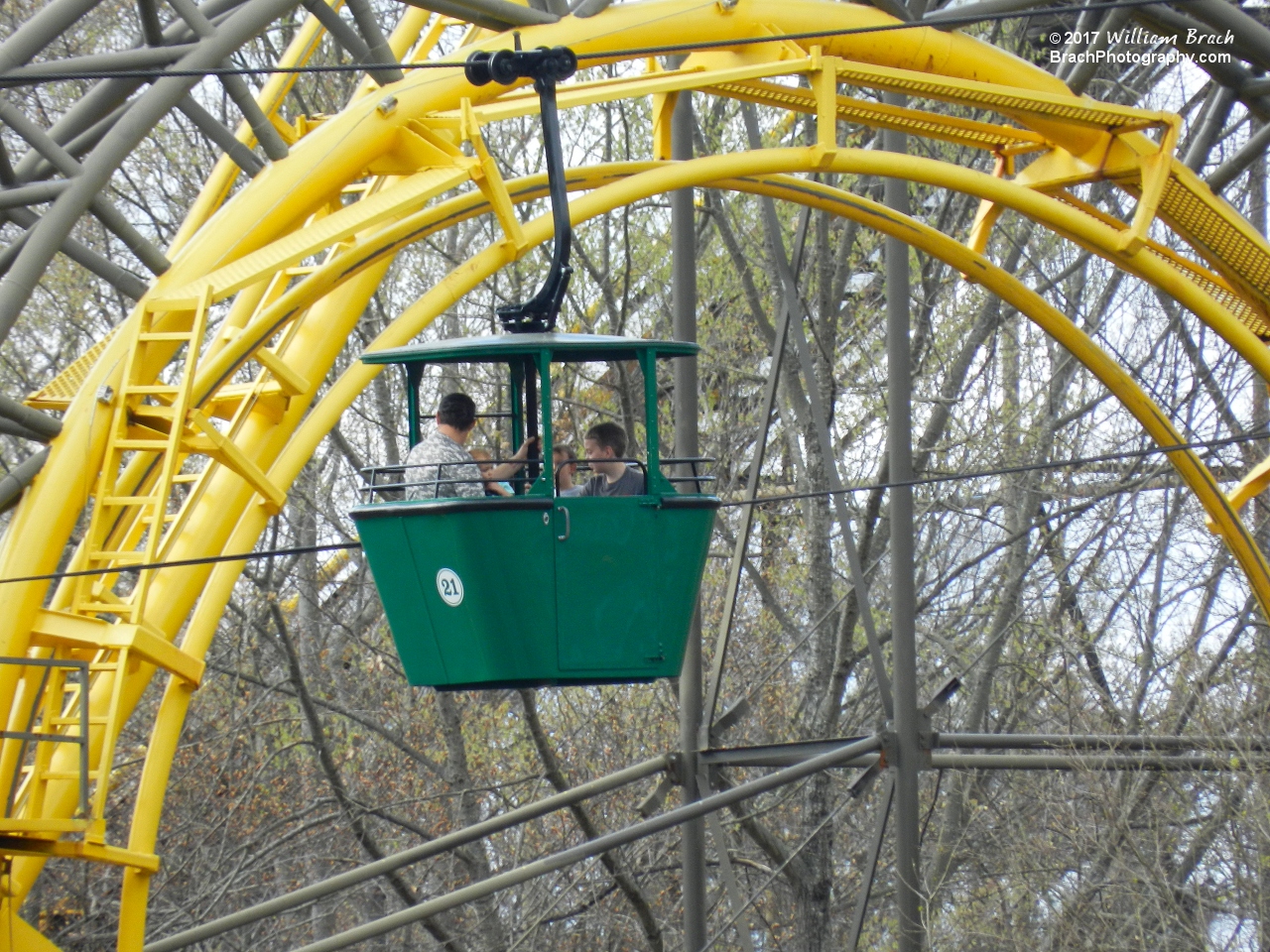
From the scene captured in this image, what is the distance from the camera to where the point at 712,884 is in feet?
69.3

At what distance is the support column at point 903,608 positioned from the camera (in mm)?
11430

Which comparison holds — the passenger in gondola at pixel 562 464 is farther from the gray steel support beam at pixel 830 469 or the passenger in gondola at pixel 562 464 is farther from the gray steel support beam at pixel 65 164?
the gray steel support beam at pixel 830 469

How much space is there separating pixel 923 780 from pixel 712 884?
306cm

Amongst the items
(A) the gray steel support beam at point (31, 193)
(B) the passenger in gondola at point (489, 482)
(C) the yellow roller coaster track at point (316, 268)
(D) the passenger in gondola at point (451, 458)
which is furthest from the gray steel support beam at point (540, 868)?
(A) the gray steel support beam at point (31, 193)

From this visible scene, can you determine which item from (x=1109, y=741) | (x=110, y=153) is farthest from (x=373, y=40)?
(x=1109, y=741)

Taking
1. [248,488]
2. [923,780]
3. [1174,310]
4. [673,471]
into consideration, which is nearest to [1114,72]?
[1174,310]

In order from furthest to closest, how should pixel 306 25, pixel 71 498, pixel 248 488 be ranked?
pixel 306 25 → pixel 248 488 → pixel 71 498

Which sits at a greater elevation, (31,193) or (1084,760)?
(31,193)

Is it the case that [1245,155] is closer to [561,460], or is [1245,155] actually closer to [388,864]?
[561,460]

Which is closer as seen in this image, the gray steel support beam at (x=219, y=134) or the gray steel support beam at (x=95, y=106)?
the gray steel support beam at (x=219, y=134)

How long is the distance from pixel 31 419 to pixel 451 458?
6.25ft

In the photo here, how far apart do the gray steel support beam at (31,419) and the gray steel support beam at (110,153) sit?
1.06 ft

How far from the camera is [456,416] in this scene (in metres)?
7.98

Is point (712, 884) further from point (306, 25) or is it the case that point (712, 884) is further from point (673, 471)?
point (306, 25)
